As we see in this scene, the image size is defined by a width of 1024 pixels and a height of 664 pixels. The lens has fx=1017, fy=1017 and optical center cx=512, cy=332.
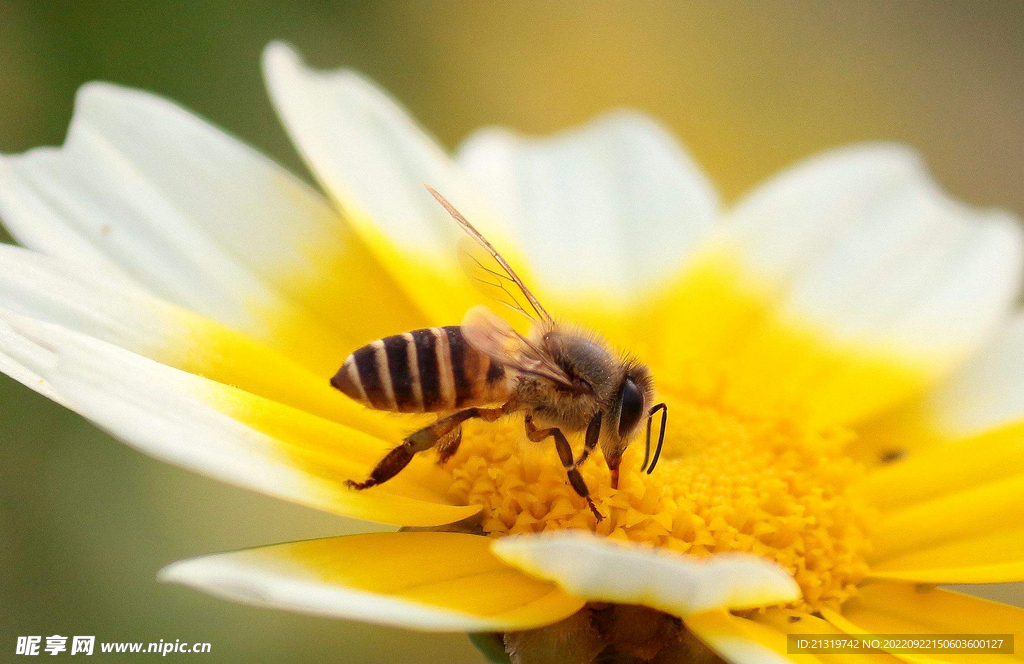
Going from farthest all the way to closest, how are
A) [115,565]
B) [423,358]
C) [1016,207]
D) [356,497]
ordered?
[1016,207], [115,565], [423,358], [356,497]

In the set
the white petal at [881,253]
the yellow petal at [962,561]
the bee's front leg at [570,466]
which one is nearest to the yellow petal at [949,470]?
the yellow petal at [962,561]

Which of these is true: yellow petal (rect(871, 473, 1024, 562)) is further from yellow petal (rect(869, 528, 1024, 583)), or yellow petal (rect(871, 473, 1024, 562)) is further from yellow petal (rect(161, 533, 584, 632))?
yellow petal (rect(161, 533, 584, 632))

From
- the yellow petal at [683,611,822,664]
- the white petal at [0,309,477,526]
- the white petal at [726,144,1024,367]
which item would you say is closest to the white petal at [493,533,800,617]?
the yellow petal at [683,611,822,664]

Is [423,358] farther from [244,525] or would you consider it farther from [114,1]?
[114,1]

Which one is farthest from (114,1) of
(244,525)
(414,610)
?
(414,610)

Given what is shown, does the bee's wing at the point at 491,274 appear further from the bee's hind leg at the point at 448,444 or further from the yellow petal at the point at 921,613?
the yellow petal at the point at 921,613
